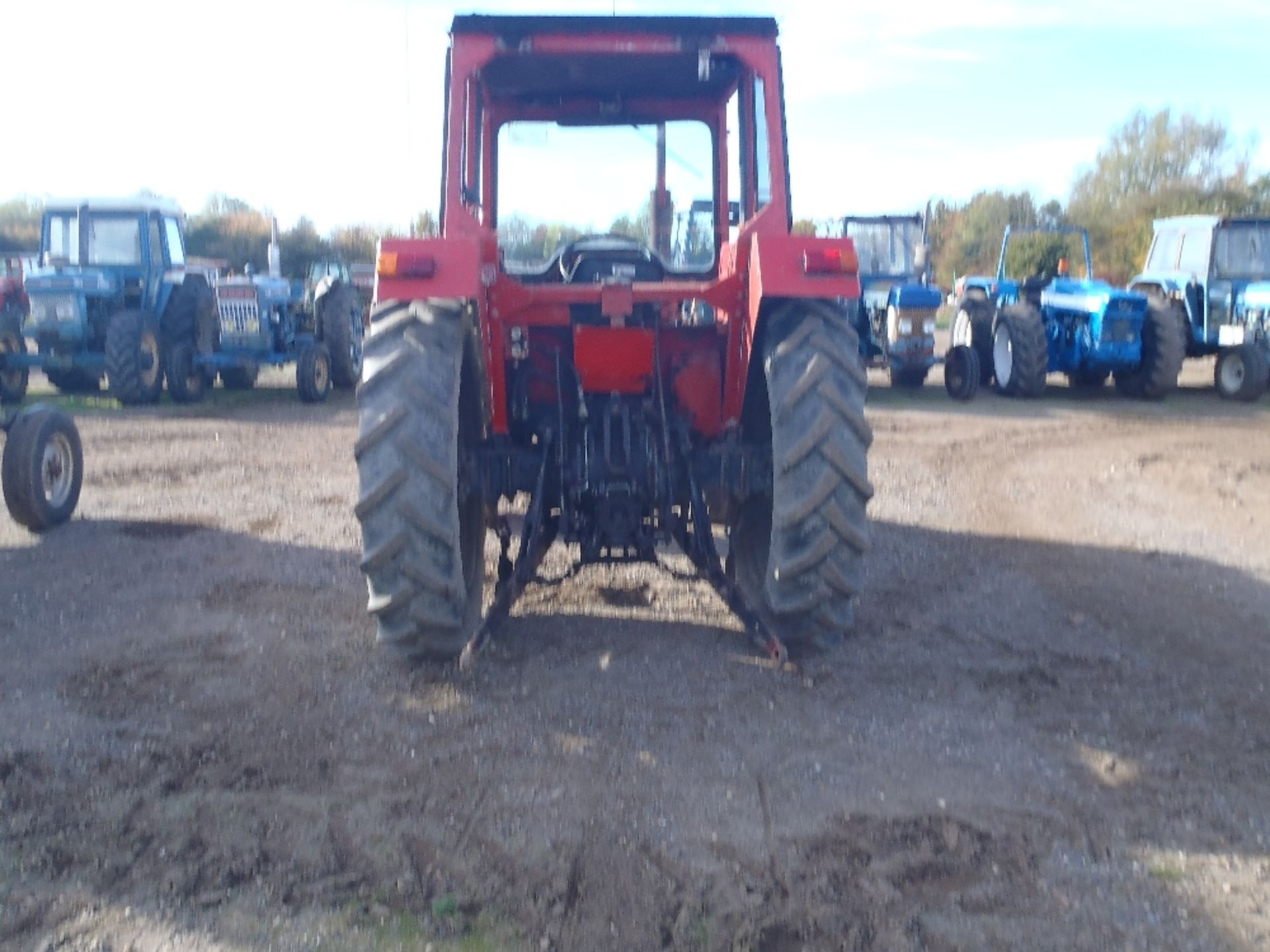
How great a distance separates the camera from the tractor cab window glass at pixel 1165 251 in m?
16.0

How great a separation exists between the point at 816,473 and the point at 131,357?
11767 mm

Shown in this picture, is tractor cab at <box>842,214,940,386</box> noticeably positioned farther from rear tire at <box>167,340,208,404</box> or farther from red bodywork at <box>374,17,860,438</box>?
red bodywork at <box>374,17,860,438</box>

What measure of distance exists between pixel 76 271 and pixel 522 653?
40.4 feet

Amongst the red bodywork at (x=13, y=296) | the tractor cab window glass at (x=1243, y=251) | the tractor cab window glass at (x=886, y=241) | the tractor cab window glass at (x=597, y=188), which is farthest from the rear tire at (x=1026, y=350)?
the red bodywork at (x=13, y=296)

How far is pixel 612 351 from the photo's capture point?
4.67 m

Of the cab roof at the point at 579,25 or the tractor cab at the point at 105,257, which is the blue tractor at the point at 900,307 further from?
the cab roof at the point at 579,25

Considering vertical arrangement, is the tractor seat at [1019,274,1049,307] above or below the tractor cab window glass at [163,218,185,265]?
below

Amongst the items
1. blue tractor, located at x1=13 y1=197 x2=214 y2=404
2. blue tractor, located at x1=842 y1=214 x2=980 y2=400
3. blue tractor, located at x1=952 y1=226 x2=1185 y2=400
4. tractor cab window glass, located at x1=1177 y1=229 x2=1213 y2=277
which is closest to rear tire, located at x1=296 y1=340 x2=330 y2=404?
blue tractor, located at x1=13 y1=197 x2=214 y2=404

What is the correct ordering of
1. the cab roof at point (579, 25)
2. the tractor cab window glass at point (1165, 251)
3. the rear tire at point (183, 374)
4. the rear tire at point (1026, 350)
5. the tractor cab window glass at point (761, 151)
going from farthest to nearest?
1. the tractor cab window glass at point (1165, 251)
2. the rear tire at point (1026, 350)
3. the rear tire at point (183, 374)
4. the tractor cab window glass at point (761, 151)
5. the cab roof at point (579, 25)

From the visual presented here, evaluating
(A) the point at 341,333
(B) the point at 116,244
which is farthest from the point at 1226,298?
(B) the point at 116,244

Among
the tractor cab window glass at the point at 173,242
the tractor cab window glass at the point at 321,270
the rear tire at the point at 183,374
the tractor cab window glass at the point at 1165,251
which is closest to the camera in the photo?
the rear tire at the point at 183,374

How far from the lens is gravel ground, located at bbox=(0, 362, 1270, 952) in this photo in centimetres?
275

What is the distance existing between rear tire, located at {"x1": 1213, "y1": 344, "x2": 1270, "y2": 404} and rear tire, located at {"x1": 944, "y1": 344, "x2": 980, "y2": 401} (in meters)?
3.21

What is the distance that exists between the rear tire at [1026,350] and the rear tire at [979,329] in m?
0.87
